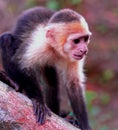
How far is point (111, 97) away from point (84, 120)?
203 inches

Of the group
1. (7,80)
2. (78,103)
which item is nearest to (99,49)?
(78,103)

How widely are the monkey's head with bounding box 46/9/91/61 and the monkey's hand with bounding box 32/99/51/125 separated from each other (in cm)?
79

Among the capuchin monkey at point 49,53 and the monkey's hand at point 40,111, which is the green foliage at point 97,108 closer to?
the capuchin monkey at point 49,53

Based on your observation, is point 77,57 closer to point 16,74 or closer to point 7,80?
point 16,74

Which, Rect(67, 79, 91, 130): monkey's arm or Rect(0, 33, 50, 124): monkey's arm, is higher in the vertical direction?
Rect(0, 33, 50, 124): monkey's arm

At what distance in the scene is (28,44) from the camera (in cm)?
559

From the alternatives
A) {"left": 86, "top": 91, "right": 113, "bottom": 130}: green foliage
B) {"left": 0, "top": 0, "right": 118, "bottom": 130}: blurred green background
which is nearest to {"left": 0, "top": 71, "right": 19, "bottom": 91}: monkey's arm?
{"left": 86, "top": 91, "right": 113, "bottom": 130}: green foliage

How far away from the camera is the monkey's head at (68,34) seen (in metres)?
5.52

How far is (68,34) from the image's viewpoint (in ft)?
18.6

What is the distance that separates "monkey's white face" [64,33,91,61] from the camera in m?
5.46

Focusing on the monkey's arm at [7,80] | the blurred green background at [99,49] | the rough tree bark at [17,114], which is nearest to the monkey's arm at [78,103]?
the rough tree bark at [17,114]

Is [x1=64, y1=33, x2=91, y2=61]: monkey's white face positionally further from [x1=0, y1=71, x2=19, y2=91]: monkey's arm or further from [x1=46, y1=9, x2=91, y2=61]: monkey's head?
[x1=0, y1=71, x2=19, y2=91]: monkey's arm

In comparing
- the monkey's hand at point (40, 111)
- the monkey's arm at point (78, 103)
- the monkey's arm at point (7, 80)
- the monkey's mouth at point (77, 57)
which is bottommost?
the monkey's arm at point (78, 103)

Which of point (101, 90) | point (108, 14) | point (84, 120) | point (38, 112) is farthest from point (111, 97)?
point (38, 112)
